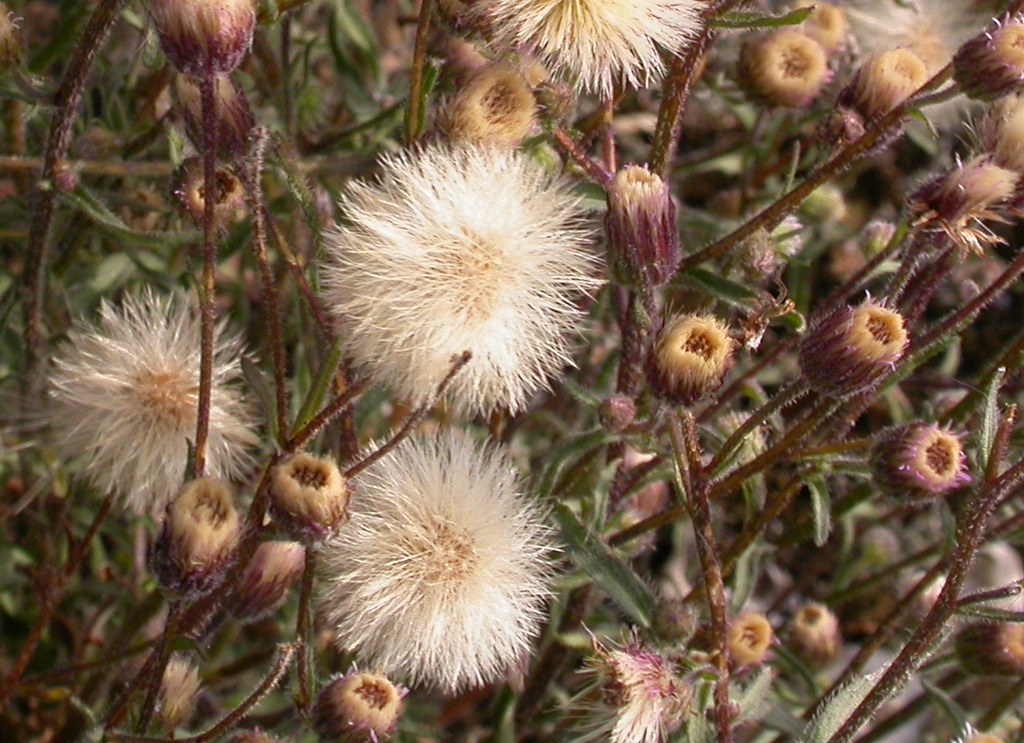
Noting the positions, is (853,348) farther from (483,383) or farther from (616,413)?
(483,383)

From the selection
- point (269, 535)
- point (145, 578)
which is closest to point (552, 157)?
point (269, 535)

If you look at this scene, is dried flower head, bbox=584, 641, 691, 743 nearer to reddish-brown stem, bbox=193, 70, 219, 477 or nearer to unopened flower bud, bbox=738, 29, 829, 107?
reddish-brown stem, bbox=193, 70, 219, 477

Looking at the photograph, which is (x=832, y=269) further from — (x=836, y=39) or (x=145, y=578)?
(x=145, y=578)

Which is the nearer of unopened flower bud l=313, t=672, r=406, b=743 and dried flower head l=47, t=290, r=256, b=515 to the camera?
unopened flower bud l=313, t=672, r=406, b=743

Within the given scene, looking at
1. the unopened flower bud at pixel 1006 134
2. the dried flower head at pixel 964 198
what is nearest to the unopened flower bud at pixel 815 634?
the dried flower head at pixel 964 198

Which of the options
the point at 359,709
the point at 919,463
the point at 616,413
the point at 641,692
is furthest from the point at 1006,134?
the point at 359,709

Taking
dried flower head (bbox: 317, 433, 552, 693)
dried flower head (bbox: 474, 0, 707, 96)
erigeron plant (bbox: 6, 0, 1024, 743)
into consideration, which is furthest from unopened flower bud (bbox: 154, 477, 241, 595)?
dried flower head (bbox: 474, 0, 707, 96)

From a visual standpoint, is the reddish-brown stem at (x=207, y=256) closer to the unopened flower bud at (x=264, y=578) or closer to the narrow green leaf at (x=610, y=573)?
the unopened flower bud at (x=264, y=578)

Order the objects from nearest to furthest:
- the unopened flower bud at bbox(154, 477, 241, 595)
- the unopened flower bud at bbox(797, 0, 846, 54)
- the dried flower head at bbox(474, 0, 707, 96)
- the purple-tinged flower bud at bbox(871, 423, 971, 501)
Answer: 1. the unopened flower bud at bbox(154, 477, 241, 595)
2. the purple-tinged flower bud at bbox(871, 423, 971, 501)
3. the dried flower head at bbox(474, 0, 707, 96)
4. the unopened flower bud at bbox(797, 0, 846, 54)
